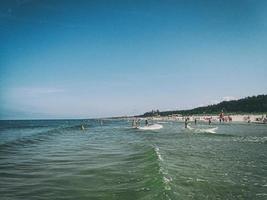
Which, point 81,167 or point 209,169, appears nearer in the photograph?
point 209,169

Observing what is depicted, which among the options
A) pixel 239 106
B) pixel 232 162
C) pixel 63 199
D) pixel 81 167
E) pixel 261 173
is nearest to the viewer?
pixel 63 199

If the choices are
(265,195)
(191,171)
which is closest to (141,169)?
(191,171)

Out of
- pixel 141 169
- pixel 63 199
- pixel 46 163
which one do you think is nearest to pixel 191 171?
pixel 141 169

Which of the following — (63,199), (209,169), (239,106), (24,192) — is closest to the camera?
(63,199)

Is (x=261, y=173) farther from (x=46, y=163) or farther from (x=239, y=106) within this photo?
(x=239, y=106)

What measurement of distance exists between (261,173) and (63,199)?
10128 mm

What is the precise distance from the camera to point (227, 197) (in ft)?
39.8

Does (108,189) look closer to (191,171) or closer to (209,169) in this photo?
(191,171)

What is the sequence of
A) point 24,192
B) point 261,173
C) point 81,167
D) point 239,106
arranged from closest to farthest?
1. point 24,192
2. point 261,173
3. point 81,167
4. point 239,106

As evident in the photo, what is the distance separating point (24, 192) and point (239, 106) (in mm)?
198307

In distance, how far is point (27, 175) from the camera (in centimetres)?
1673

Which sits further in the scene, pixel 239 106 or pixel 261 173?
pixel 239 106

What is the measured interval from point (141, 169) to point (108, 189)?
5.13 meters

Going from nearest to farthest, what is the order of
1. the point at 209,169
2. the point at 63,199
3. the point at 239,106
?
the point at 63,199 → the point at 209,169 → the point at 239,106
